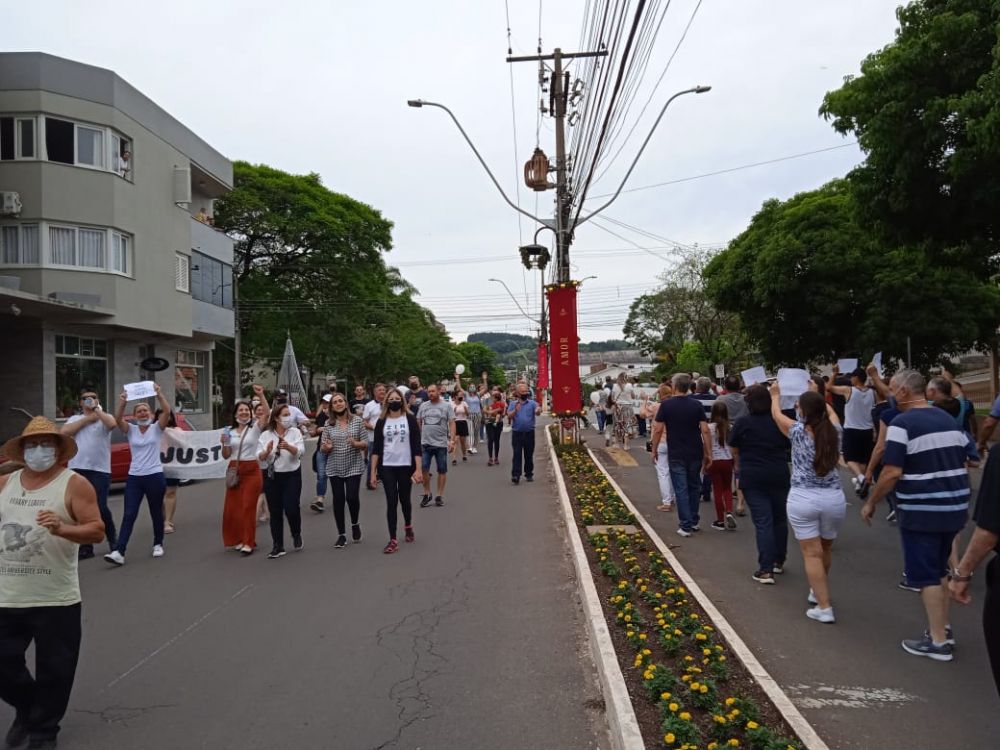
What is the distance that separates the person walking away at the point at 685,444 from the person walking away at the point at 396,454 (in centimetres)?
289

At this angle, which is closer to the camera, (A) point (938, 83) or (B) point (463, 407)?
(A) point (938, 83)

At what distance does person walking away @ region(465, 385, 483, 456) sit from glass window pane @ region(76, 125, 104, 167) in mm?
11458

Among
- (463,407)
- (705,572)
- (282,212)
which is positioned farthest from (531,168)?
(282,212)

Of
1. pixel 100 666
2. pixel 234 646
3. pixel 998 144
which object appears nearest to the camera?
pixel 100 666

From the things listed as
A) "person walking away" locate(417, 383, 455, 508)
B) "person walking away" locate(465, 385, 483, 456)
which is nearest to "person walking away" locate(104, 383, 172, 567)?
"person walking away" locate(417, 383, 455, 508)

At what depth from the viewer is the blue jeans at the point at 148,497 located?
8383 mm

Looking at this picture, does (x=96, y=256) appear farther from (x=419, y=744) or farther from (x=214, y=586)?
(x=419, y=744)

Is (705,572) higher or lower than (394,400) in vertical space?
lower

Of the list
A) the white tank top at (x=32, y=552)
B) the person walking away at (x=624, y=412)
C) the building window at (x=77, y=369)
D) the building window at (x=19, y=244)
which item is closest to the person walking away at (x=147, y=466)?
the white tank top at (x=32, y=552)

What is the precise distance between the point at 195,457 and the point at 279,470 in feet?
14.6

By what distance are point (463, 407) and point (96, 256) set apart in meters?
10.9

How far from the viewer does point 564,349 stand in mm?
17594

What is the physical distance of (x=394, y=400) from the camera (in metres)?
8.84

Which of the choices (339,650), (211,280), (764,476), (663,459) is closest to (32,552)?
(339,650)
